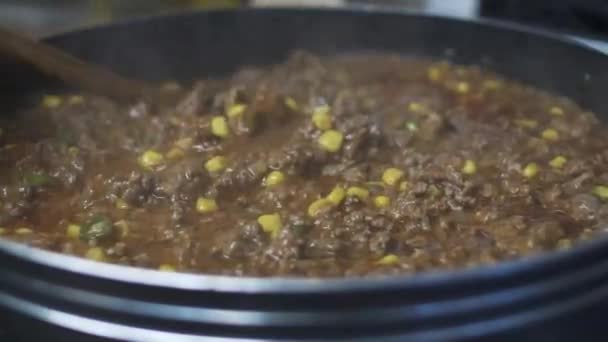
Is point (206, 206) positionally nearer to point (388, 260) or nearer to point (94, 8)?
point (388, 260)

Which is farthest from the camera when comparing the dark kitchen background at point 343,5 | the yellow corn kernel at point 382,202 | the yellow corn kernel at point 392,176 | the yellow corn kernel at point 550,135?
the dark kitchen background at point 343,5

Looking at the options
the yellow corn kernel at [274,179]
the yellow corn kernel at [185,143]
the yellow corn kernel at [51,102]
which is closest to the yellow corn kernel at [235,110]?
the yellow corn kernel at [185,143]

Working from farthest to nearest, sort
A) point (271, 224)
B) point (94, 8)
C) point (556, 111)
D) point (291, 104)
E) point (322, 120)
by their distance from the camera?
1. point (94, 8)
2. point (556, 111)
3. point (291, 104)
4. point (322, 120)
5. point (271, 224)

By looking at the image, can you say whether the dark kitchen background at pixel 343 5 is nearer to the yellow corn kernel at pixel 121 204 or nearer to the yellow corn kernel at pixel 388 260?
the yellow corn kernel at pixel 121 204

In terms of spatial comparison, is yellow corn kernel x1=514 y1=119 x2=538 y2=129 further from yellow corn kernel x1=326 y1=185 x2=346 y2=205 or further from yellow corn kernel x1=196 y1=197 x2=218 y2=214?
yellow corn kernel x1=196 y1=197 x2=218 y2=214

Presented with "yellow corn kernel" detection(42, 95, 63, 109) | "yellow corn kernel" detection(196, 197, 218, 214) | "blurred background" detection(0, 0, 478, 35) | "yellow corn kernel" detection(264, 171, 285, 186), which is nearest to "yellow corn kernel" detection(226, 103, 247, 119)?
"yellow corn kernel" detection(264, 171, 285, 186)

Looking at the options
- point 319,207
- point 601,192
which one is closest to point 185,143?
point 319,207

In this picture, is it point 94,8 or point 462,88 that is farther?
point 94,8
